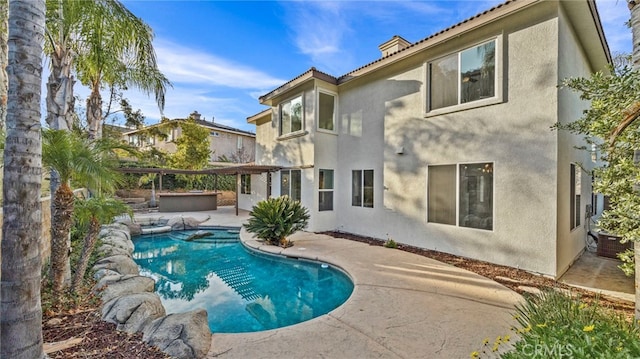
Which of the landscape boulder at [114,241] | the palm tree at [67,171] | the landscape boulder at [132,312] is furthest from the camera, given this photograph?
the landscape boulder at [114,241]

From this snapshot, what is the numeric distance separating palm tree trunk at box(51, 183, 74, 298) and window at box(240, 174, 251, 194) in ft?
48.0

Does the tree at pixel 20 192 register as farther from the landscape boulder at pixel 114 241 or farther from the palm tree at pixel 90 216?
the landscape boulder at pixel 114 241

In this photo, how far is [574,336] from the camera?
Answer: 2463 mm

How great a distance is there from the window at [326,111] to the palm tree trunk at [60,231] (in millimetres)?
9192

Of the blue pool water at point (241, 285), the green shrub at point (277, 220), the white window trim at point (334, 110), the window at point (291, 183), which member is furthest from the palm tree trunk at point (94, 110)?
the white window trim at point (334, 110)

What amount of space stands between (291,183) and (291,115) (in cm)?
331

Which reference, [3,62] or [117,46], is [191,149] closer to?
[117,46]

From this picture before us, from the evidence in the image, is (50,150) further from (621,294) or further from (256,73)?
(256,73)

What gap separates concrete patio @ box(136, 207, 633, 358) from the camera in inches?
148

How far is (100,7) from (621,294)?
13.1 meters

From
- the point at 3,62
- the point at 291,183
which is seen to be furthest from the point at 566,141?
the point at 3,62

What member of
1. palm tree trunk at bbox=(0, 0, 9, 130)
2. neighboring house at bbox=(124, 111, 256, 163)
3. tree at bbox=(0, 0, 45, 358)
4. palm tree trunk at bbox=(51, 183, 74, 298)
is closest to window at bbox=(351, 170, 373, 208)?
palm tree trunk at bbox=(51, 183, 74, 298)

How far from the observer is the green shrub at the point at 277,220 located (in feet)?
32.6

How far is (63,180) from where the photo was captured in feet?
15.4
